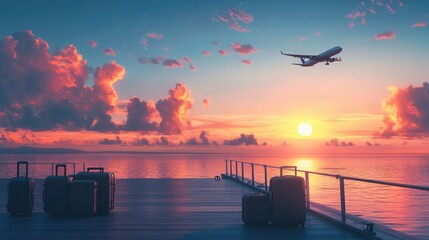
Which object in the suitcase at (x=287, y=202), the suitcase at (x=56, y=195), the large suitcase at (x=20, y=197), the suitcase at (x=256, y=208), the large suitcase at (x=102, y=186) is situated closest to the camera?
the suitcase at (x=287, y=202)

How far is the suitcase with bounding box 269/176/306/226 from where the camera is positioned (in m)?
8.66

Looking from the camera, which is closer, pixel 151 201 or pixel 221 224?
pixel 221 224

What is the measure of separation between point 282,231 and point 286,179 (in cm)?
101

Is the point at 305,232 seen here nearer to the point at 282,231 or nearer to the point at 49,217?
the point at 282,231

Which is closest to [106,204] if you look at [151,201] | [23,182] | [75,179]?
[75,179]

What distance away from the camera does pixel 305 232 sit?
817cm

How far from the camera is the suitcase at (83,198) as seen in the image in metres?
9.98

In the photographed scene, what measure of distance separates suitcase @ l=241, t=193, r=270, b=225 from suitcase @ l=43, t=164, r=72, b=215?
4.16 metres

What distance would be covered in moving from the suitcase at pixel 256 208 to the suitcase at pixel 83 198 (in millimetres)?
3512

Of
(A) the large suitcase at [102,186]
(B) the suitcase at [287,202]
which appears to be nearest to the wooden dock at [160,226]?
(B) the suitcase at [287,202]

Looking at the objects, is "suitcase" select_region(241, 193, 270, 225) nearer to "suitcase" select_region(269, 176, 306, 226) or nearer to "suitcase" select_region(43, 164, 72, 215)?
"suitcase" select_region(269, 176, 306, 226)

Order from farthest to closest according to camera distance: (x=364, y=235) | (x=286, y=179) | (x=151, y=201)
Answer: (x=151, y=201) → (x=286, y=179) → (x=364, y=235)

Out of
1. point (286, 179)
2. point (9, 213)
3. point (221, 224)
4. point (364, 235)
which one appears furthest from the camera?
point (9, 213)

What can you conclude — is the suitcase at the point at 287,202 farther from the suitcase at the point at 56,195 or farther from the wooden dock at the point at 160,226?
the suitcase at the point at 56,195
